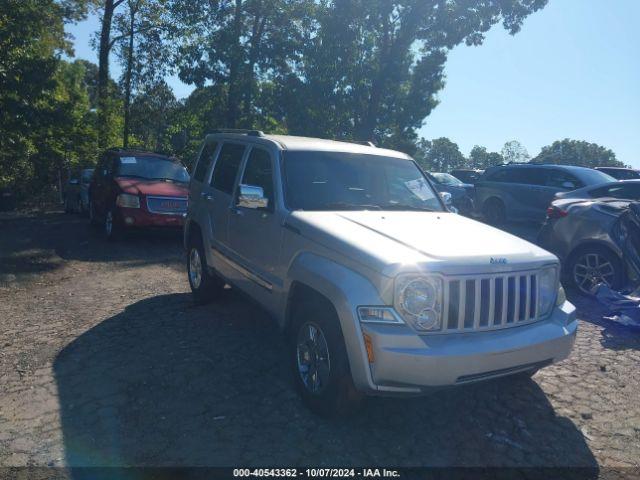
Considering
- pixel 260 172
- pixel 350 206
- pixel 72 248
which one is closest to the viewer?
pixel 350 206

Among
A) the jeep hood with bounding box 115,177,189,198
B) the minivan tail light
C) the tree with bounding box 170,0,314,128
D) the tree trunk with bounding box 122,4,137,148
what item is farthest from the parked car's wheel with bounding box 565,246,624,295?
the tree trunk with bounding box 122,4,137,148

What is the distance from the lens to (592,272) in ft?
22.9

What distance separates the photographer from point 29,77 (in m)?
17.1

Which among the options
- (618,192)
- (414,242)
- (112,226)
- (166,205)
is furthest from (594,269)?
(112,226)

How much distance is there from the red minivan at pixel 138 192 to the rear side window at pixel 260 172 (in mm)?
5163

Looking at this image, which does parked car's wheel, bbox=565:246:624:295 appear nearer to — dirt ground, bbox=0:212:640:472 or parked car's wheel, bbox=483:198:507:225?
dirt ground, bbox=0:212:640:472

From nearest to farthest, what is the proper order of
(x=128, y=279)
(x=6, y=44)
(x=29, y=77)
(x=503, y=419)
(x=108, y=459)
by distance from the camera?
(x=108, y=459), (x=503, y=419), (x=128, y=279), (x=6, y=44), (x=29, y=77)

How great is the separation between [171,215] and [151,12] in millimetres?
18537

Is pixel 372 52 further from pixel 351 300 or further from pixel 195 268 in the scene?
pixel 351 300

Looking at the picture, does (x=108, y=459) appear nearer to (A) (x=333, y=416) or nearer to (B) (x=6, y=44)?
(A) (x=333, y=416)

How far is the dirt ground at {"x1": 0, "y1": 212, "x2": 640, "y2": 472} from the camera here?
10.6ft

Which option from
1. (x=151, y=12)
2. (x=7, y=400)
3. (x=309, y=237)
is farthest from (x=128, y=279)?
(x=151, y=12)

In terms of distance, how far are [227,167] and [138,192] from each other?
4.87 metres

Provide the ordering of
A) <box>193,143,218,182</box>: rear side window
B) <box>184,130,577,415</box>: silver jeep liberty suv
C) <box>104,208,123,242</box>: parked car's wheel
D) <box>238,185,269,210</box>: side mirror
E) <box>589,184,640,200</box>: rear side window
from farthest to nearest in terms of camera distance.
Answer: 1. <box>104,208,123,242</box>: parked car's wheel
2. <box>589,184,640,200</box>: rear side window
3. <box>193,143,218,182</box>: rear side window
4. <box>238,185,269,210</box>: side mirror
5. <box>184,130,577,415</box>: silver jeep liberty suv
